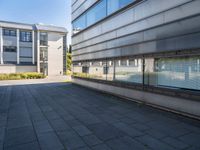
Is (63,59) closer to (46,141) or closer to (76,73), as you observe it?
(76,73)

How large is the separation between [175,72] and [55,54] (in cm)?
3443

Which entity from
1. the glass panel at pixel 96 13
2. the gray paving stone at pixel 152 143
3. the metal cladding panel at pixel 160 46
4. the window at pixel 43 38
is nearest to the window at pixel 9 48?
the window at pixel 43 38

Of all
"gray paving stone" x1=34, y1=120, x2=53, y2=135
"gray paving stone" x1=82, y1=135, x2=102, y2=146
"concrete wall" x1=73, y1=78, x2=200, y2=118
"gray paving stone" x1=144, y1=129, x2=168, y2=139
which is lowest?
"gray paving stone" x1=82, y1=135, x2=102, y2=146

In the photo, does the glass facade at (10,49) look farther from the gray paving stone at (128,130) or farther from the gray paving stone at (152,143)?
the gray paving stone at (152,143)

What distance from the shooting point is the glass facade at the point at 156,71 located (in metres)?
5.85

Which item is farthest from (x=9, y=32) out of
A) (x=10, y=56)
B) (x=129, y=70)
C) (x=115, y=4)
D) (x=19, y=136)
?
(x=19, y=136)

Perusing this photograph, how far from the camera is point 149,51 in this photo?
24.0 ft

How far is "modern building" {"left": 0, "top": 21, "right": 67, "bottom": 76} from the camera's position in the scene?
3462 centimetres

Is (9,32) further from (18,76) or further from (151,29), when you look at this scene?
(151,29)

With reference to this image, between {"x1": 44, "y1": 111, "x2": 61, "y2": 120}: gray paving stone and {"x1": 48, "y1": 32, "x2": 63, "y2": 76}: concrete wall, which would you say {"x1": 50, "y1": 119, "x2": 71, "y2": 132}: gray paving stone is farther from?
{"x1": 48, "y1": 32, "x2": 63, "y2": 76}: concrete wall

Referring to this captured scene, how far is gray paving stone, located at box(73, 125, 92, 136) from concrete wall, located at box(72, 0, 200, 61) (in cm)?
436

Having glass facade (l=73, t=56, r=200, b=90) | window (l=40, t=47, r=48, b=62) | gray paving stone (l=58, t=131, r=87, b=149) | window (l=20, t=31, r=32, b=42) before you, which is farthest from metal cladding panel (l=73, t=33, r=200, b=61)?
window (l=20, t=31, r=32, b=42)

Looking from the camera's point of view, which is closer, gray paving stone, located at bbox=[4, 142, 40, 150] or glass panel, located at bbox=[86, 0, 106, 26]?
gray paving stone, located at bbox=[4, 142, 40, 150]

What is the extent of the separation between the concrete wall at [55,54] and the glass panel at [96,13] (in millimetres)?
25553
